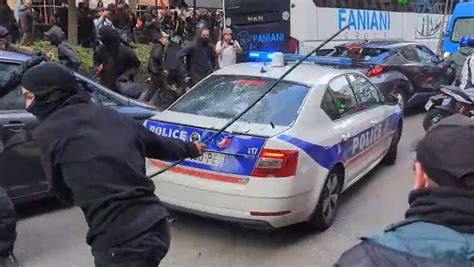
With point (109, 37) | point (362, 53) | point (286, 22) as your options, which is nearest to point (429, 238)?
point (109, 37)

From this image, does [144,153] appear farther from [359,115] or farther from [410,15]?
[410,15]

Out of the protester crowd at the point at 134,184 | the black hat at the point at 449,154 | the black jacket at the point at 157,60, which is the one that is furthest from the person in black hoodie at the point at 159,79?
the black hat at the point at 449,154

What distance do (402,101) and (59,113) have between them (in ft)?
28.5

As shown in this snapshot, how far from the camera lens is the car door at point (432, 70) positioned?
11.1 metres

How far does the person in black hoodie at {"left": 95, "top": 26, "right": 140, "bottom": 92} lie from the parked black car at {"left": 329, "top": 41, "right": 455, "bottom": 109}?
406 centimetres

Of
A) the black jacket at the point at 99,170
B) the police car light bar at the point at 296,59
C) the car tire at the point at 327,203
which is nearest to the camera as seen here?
the black jacket at the point at 99,170

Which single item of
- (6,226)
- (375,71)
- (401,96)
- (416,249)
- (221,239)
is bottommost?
(221,239)

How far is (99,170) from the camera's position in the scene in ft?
8.98

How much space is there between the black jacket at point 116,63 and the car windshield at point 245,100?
288 cm

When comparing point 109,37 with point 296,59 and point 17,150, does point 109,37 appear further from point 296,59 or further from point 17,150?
point 17,150

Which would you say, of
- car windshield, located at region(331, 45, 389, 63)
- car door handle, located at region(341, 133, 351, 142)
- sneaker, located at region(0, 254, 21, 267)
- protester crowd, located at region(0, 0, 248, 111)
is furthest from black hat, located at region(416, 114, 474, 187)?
car windshield, located at region(331, 45, 389, 63)

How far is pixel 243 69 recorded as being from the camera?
5836mm

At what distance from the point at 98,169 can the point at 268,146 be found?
198 centimetres

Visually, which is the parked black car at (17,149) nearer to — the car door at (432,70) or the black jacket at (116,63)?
the black jacket at (116,63)
